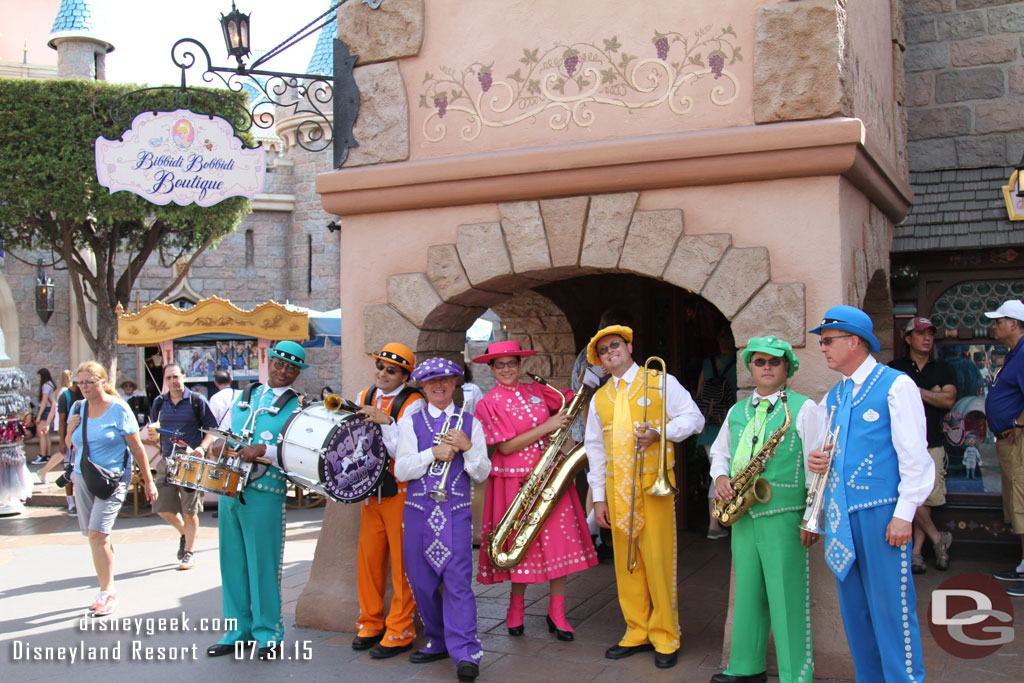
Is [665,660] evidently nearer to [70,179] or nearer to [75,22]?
[70,179]

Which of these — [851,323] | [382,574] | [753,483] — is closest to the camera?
[851,323]

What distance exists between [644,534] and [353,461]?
161cm

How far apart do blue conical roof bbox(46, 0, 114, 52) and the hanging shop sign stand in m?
14.3

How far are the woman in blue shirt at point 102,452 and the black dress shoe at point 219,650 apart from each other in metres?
1.40

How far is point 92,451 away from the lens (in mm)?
6133

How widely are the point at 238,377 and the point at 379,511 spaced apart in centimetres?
1065

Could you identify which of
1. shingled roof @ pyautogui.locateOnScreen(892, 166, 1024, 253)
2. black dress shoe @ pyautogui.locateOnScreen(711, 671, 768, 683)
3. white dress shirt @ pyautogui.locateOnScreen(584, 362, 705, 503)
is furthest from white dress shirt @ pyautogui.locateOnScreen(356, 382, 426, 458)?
shingled roof @ pyautogui.locateOnScreen(892, 166, 1024, 253)

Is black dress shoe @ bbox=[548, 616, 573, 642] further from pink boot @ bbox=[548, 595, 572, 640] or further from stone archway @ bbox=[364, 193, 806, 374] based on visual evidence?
stone archway @ bbox=[364, 193, 806, 374]

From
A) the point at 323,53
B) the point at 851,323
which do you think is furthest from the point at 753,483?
the point at 323,53

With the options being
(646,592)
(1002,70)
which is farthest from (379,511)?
(1002,70)

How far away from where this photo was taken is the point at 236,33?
250 inches

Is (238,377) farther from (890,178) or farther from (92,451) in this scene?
(890,178)

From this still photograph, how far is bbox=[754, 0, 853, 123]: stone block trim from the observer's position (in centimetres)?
477

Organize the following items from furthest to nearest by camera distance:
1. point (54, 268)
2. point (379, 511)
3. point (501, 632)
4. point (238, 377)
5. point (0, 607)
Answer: point (54, 268) → point (238, 377) → point (0, 607) → point (501, 632) → point (379, 511)
